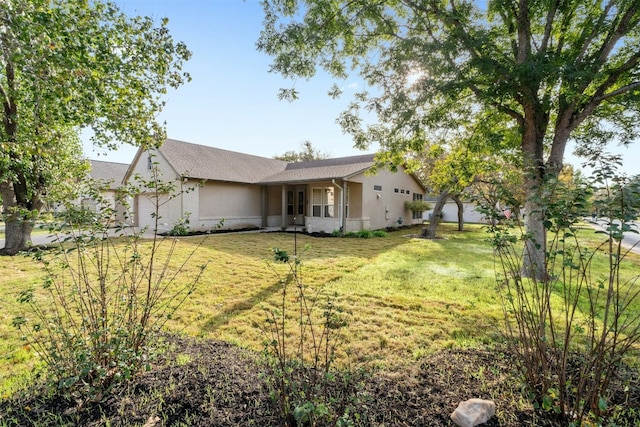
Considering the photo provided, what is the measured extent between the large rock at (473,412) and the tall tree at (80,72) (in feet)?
12.2

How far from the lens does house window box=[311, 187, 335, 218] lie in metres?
15.6

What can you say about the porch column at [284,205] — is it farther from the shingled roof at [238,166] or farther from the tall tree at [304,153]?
the tall tree at [304,153]

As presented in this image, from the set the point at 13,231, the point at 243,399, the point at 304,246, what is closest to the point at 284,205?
the point at 304,246

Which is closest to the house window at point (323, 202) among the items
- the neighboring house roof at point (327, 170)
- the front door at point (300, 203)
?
the neighboring house roof at point (327, 170)

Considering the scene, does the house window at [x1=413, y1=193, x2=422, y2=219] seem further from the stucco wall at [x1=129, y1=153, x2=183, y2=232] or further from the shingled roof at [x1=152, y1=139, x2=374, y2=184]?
the stucco wall at [x1=129, y1=153, x2=183, y2=232]

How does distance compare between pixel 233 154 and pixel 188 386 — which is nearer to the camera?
pixel 188 386

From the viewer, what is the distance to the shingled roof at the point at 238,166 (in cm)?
1469

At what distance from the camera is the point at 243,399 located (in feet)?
7.86

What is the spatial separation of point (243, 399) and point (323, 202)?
1368 cm

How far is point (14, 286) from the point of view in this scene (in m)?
5.65

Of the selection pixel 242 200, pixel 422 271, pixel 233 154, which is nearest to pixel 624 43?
pixel 422 271

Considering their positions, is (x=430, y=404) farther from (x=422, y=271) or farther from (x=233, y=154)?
(x=233, y=154)

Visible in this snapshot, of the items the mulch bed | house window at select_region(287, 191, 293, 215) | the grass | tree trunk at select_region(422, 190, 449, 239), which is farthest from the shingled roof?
the mulch bed

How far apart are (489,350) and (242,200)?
1511cm
